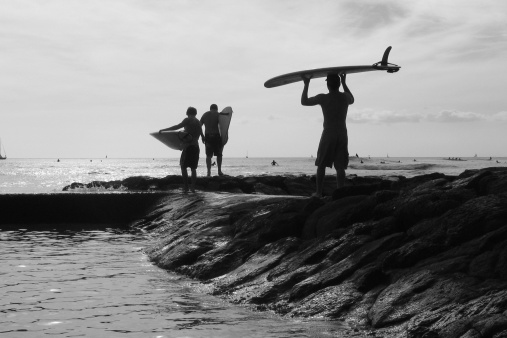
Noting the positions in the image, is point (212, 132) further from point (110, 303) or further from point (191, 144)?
point (110, 303)

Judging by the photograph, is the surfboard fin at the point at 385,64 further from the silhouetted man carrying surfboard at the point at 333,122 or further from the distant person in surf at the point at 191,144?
the distant person in surf at the point at 191,144

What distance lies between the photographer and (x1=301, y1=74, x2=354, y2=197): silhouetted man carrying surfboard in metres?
11.7

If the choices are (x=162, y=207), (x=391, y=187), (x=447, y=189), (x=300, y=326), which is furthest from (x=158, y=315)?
(x=162, y=207)

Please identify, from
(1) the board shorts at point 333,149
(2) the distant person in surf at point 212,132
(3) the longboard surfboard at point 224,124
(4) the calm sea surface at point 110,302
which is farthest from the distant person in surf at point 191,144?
(1) the board shorts at point 333,149

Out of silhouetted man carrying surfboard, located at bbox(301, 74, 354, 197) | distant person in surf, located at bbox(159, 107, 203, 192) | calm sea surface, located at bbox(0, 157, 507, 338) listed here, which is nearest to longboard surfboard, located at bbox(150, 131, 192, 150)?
distant person in surf, located at bbox(159, 107, 203, 192)

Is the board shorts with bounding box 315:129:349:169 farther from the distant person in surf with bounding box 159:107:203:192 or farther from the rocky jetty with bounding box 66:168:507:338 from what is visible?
the distant person in surf with bounding box 159:107:203:192

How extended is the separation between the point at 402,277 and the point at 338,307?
75 cm

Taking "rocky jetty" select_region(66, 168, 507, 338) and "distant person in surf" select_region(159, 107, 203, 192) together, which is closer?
"rocky jetty" select_region(66, 168, 507, 338)

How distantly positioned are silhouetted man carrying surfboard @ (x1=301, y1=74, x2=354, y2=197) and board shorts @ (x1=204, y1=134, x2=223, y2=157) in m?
9.64

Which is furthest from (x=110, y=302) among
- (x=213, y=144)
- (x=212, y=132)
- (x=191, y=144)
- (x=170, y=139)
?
(x=212, y=132)

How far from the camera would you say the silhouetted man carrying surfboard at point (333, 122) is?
461 inches

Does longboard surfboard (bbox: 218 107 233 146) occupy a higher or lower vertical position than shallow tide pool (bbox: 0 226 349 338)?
higher

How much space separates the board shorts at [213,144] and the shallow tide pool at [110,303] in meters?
8.43

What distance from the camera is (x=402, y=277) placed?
7.03 metres
